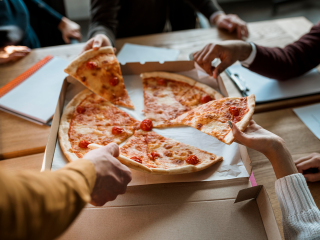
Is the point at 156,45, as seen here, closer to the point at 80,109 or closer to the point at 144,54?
the point at 144,54

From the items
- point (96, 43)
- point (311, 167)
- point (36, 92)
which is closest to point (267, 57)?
point (311, 167)

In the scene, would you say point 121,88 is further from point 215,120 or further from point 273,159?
point 273,159

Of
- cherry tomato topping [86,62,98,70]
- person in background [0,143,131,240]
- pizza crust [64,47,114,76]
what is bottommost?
cherry tomato topping [86,62,98,70]

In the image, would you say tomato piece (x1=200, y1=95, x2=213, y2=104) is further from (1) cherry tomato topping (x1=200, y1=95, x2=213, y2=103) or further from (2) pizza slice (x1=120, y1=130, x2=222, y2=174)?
(2) pizza slice (x1=120, y1=130, x2=222, y2=174)

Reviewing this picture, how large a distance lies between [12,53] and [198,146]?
2.59m

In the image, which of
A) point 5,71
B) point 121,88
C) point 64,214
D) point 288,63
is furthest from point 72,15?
point 64,214

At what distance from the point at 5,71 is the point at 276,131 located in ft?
9.95

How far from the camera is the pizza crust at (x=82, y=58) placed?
246 cm

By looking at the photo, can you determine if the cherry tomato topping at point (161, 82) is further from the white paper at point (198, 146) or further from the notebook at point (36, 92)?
the notebook at point (36, 92)

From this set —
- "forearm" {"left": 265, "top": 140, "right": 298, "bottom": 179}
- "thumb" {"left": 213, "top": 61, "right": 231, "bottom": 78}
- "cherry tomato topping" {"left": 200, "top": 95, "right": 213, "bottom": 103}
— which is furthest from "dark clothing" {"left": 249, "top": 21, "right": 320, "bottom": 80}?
"forearm" {"left": 265, "top": 140, "right": 298, "bottom": 179}

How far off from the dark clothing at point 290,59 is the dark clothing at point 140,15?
1.54 m

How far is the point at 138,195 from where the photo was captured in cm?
171

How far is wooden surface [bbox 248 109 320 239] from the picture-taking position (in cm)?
176

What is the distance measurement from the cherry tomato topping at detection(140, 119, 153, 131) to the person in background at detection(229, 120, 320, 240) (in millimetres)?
951
